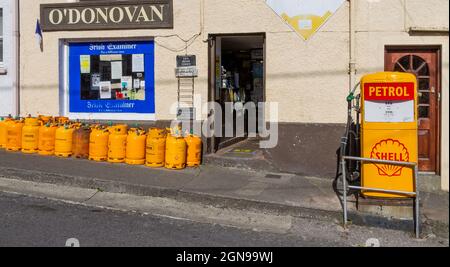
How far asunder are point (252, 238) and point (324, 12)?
4.64 metres

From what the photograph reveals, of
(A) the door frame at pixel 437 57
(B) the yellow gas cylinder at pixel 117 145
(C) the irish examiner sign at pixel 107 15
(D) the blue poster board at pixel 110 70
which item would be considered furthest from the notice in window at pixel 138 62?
(A) the door frame at pixel 437 57

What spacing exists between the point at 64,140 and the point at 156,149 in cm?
192

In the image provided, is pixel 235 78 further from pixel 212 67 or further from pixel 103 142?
pixel 103 142

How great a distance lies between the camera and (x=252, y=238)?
227 inches

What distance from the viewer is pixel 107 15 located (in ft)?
31.7

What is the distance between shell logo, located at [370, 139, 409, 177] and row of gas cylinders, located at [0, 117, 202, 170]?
133 inches

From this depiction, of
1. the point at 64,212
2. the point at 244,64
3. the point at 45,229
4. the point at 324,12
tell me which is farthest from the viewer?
the point at 244,64

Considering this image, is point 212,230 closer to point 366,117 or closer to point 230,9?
point 366,117

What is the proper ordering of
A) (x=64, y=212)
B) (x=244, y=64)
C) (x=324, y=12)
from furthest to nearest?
1. (x=244, y=64)
2. (x=324, y=12)
3. (x=64, y=212)

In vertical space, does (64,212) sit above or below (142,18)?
below

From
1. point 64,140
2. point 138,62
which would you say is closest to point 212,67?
point 138,62

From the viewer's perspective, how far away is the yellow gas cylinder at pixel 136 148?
346 inches

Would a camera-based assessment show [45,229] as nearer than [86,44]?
Yes

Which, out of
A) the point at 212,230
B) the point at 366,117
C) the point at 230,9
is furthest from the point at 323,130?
the point at 212,230
